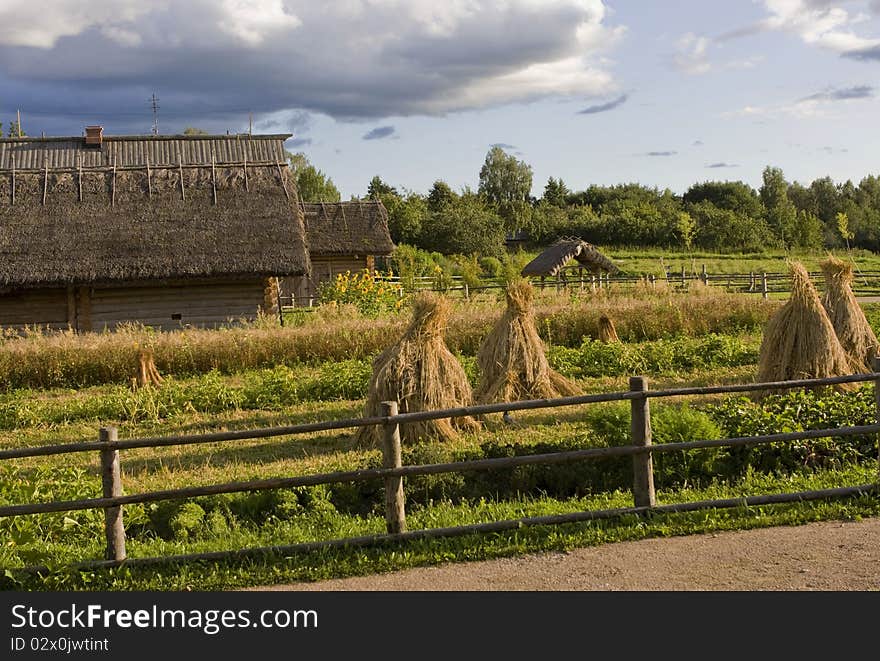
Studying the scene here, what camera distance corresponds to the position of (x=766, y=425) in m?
7.96

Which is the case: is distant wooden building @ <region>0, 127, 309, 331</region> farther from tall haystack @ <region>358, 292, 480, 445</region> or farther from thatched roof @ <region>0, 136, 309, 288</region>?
tall haystack @ <region>358, 292, 480, 445</region>

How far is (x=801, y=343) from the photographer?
35.0 feet

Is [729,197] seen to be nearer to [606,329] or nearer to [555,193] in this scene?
[555,193]

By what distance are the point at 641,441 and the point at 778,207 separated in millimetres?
62125

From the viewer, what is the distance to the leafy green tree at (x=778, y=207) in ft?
185

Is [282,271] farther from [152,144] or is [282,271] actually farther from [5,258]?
[152,144]

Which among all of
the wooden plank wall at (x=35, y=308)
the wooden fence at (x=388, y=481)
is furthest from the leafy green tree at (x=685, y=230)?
the wooden fence at (x=388, y=481)

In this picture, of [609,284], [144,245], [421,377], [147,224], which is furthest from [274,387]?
[609,284]

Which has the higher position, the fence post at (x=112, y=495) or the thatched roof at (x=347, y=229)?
the thatched roof at (x=347, y=229)

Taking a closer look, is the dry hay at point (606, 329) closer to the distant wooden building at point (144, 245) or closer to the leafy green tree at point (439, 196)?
the distant wooden building at point (144, 245)

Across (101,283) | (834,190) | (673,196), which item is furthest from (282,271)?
(834,190)

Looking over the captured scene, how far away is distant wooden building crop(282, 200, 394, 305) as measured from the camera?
104 feet

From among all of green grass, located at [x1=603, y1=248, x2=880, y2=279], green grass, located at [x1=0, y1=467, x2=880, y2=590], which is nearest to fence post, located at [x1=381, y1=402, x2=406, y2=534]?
green grass, located at [x1=0, y1=467, x2=880, y2=590]

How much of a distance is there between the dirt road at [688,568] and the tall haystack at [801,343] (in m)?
4.80
